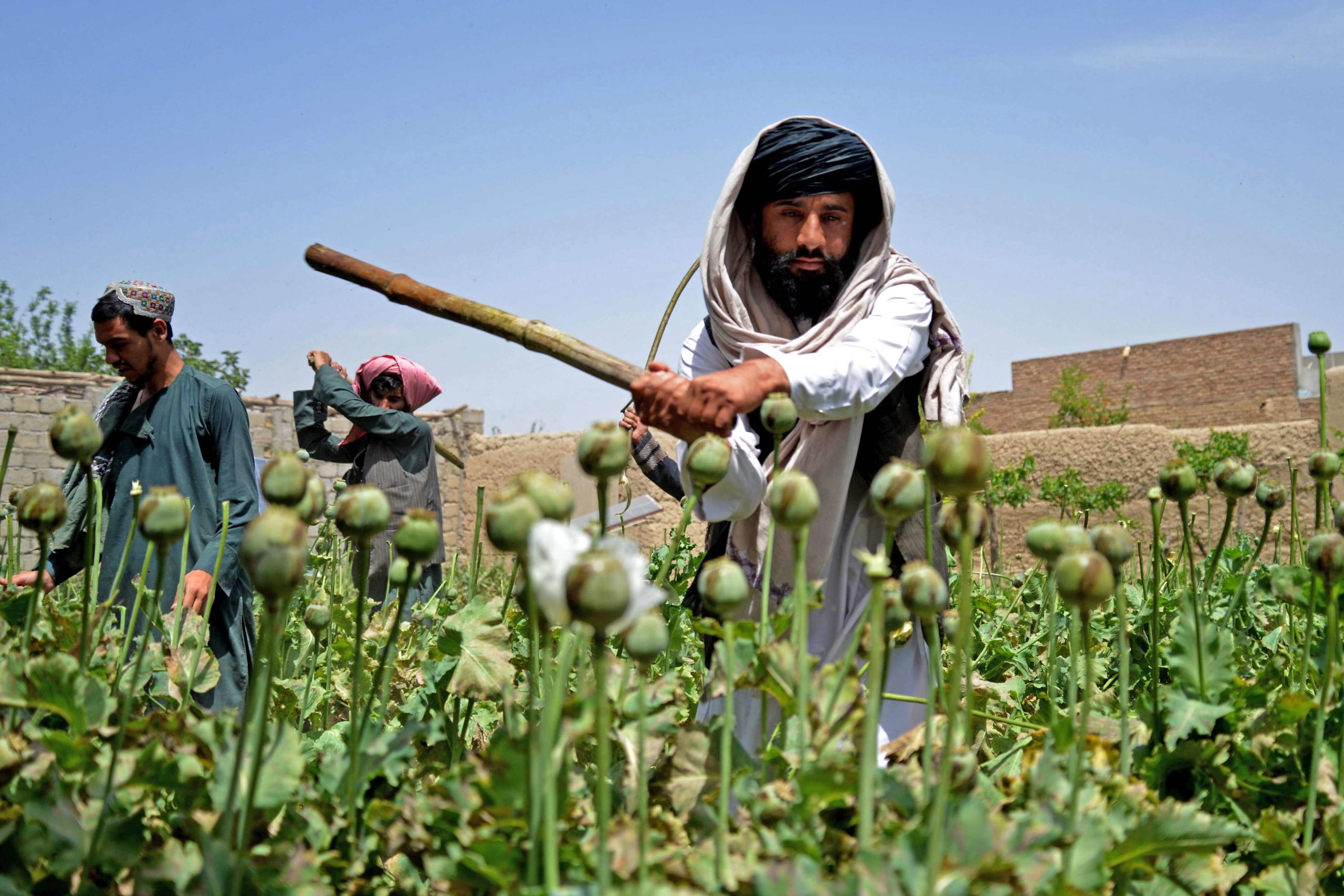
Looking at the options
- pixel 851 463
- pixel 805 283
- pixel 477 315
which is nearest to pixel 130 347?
pixel 477 315

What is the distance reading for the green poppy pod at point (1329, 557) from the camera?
96cm

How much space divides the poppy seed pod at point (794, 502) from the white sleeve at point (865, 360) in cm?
71

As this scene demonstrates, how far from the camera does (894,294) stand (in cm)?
199

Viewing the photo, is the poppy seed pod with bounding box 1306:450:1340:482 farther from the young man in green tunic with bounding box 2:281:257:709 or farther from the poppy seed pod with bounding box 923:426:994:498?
the young man in green tunic with bounding box 2:281:257:709

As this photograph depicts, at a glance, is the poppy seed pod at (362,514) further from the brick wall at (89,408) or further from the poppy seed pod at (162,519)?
the brick wall at (89,408)

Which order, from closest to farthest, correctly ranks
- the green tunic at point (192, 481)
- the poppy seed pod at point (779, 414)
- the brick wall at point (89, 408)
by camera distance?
the poppy seed pod at point (779, 414)
the green tunic at point (192, 481)
the brick wall at point (89, 408)

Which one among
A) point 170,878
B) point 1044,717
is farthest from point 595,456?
point 1044,717

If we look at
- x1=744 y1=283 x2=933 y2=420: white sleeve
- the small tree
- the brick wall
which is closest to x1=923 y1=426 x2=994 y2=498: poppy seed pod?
x1=744 y1=283 x2=933 y2=420: white sleeve

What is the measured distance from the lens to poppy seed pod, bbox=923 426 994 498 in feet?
2.54

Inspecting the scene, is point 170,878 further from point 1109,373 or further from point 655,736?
point 1109,373

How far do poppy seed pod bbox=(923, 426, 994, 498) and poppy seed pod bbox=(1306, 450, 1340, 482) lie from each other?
0.65m

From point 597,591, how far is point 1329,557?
2.28ft

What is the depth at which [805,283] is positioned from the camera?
2.14 meters

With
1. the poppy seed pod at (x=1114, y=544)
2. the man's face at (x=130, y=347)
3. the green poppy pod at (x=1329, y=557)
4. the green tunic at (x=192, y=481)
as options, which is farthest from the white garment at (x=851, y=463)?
the man's face at (x=130, y=347)
